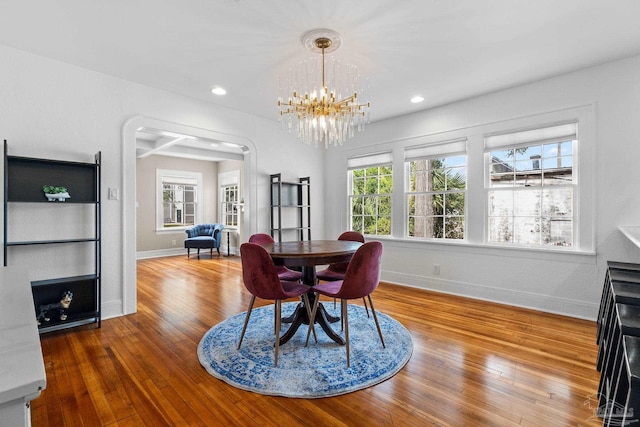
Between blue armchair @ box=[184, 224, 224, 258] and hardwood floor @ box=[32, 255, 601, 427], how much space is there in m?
4.00

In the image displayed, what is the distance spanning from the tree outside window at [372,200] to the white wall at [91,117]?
7.99 feet

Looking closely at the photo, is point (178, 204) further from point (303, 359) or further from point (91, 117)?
point (303, 359)

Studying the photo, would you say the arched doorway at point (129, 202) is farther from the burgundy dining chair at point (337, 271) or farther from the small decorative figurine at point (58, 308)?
the burgundy dining chair at point (337, 271)

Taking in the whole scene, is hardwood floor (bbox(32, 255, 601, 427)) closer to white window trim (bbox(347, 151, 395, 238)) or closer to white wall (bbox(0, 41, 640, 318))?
white wall (bbox(0, 41, 640, 318))

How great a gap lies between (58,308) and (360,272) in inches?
117

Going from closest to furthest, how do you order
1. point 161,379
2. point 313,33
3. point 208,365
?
point 161,379, point 208,365, point 313,33

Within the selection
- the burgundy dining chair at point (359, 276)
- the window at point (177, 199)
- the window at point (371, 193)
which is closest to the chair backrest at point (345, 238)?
the burgundy dining chair at point (359, 276)

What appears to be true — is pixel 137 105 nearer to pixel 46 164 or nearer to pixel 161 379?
pixel 46 164

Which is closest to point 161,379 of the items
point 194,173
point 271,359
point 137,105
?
point 271,359

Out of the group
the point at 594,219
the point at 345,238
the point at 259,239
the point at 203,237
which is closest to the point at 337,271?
the point at 345,238

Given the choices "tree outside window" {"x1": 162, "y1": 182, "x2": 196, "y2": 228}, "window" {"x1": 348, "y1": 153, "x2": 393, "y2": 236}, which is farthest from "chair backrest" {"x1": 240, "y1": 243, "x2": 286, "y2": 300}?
"tree outside window" {"x1": 162, "y1": 182, "x2": 196, "y2": 228}

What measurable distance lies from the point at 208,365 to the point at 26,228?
89.0 inches

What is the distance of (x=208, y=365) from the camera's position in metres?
2.28

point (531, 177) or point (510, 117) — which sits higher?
point (510, 117)
